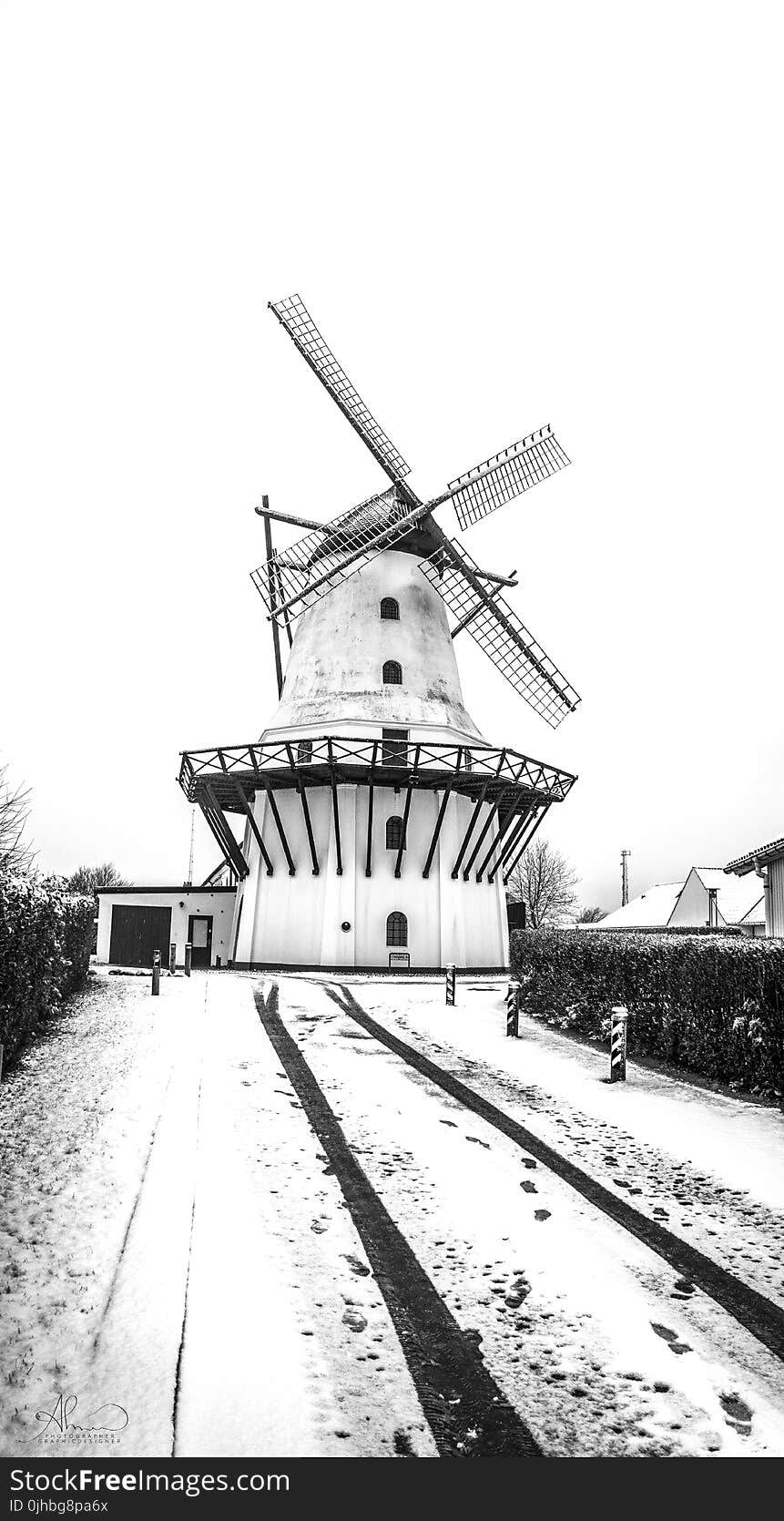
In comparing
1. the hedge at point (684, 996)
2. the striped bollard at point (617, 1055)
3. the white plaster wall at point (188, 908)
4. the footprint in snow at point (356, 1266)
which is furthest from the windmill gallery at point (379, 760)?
the footprint in snow at point (356, 1266)

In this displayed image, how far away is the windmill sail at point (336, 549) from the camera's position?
34500mm

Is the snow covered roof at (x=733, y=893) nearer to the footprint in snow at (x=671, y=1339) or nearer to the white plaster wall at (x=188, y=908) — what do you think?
the white plaster wall at (x=188, y=908)

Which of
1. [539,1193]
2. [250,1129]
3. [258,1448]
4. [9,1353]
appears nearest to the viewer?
[258,1448]

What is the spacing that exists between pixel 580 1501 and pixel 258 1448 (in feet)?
4.83

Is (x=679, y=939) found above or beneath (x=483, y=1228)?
above

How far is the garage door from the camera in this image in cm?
4147

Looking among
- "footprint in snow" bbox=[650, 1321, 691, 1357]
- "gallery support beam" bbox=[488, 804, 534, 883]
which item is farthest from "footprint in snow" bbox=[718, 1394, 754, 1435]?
"gallery support beam" bbox=[488, 804, 534, 883]

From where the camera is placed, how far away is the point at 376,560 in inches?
1382

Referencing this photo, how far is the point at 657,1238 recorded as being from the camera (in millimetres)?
7074

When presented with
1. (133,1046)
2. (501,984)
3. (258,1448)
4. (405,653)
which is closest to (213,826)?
(405,653)

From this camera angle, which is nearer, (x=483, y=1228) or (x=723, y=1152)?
(x=483, y=1228)

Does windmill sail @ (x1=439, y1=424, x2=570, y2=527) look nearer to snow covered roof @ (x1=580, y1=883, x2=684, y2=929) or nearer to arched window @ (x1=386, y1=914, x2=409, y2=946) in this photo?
arched window @ (x1=386, y1=914, x2=409, y2=946)


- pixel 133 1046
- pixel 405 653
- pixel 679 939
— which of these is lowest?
pixel 133 1046

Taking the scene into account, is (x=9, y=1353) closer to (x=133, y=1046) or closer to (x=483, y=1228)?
(x=483, y=1228)
